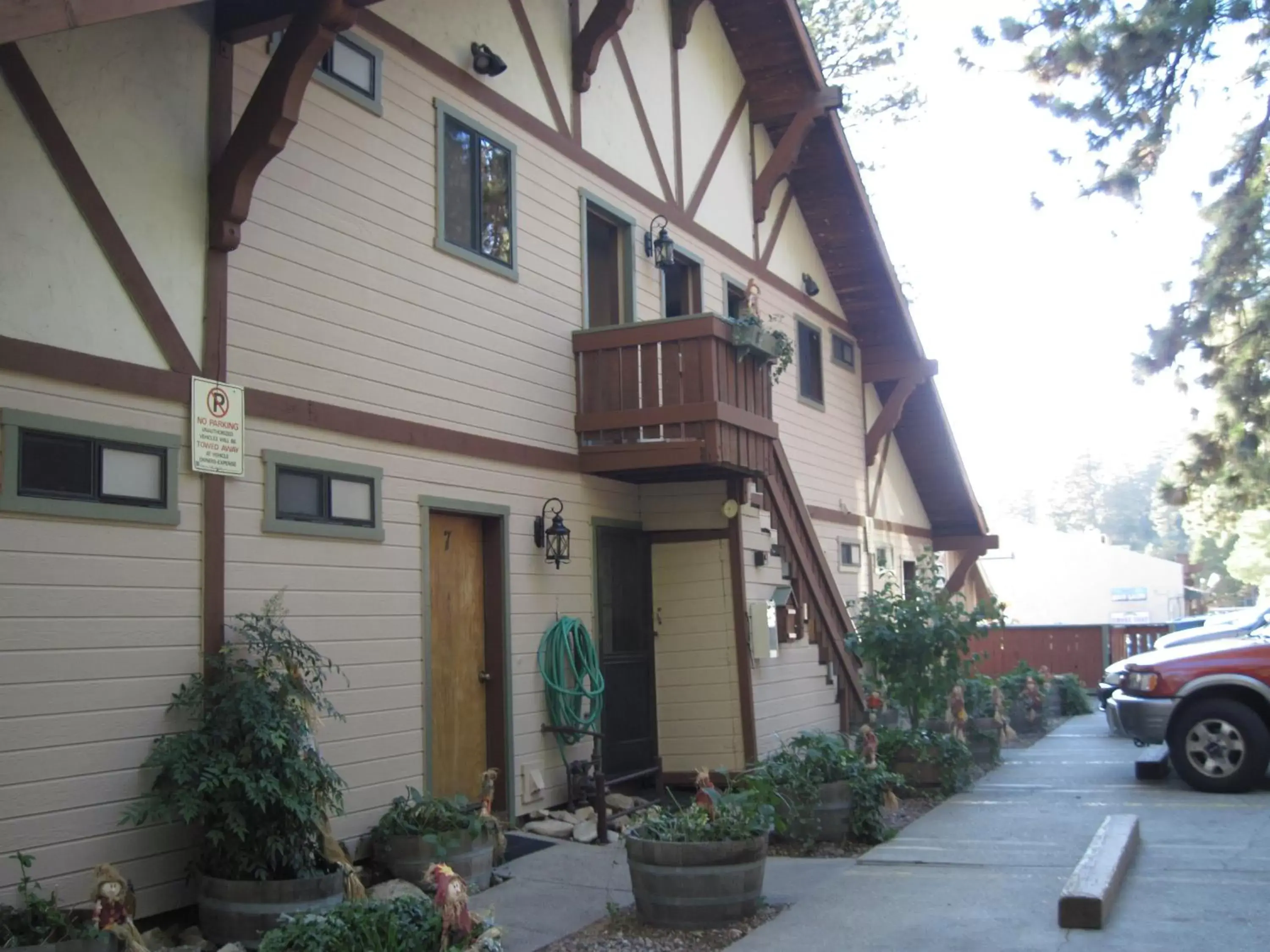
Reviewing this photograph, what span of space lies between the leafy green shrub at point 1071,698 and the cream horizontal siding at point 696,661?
8780 mm

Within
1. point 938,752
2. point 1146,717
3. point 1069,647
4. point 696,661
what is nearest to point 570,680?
point 696,661

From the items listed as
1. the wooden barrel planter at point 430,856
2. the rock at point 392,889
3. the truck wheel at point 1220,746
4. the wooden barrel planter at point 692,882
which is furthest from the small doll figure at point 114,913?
the truck wheel at point 1220,746

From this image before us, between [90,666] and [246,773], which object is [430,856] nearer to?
[246,773]

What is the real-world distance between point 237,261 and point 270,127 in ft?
2.65

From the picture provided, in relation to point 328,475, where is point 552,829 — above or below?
below

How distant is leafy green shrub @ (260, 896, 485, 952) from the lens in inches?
190

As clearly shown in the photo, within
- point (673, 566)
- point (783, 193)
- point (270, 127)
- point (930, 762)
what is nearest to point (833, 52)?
point (783, 193)

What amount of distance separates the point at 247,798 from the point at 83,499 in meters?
1.67

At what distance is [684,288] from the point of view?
12914 millimetres

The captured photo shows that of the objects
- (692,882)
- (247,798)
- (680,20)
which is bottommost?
(692,882)

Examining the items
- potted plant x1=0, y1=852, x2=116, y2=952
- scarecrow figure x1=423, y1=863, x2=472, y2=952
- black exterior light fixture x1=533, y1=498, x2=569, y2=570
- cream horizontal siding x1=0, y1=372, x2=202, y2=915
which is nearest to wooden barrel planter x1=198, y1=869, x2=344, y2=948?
cream horizontal siding x1=0, y1=372, x2=202, y2=915

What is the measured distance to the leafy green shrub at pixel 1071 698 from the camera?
18422 mm

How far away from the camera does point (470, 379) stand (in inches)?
363

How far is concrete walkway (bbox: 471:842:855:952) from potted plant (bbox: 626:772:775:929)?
46cm
